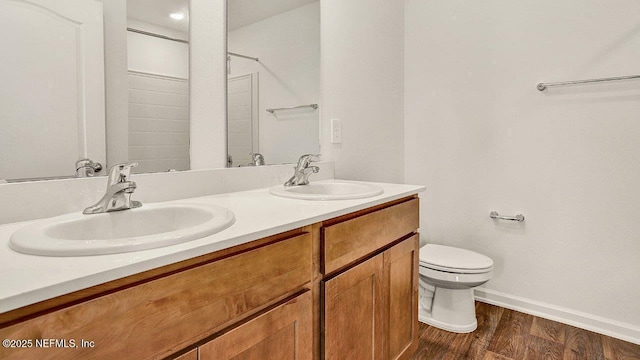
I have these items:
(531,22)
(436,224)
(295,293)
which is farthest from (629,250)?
(295,293)

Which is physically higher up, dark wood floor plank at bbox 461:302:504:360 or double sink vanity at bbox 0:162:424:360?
double sink vanity at bbox 0:162:424:360

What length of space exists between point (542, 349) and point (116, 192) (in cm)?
199

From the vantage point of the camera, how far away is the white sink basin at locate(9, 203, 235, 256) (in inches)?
23.5

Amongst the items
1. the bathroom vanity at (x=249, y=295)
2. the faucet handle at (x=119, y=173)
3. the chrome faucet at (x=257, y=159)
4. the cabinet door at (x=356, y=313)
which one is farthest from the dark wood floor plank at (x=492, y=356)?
the faucet handle at (x=119, y=173)

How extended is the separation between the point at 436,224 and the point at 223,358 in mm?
1941

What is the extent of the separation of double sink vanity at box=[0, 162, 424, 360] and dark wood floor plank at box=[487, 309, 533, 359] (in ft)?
2.25

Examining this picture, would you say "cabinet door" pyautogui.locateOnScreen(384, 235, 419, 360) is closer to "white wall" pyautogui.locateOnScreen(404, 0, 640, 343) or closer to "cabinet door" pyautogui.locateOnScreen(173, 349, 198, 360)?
"cabinet door" pyautogui.locateOnScreen(173, 349, 198, 360)

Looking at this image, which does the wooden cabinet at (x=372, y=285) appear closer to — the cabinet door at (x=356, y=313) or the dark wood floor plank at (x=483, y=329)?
the cabinet door at (x=356, y=313)

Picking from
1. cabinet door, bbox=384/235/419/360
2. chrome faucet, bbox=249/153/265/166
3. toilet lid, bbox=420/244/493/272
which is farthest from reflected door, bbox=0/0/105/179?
toilet lid, bbox=420/244/493/272

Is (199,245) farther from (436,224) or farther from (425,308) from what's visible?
(436,224)

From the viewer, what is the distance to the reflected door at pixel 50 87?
0.88m

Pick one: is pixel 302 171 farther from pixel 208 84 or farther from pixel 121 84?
pixel 121 84

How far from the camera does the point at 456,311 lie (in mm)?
1883

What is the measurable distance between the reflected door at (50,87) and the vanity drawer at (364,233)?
763mm
